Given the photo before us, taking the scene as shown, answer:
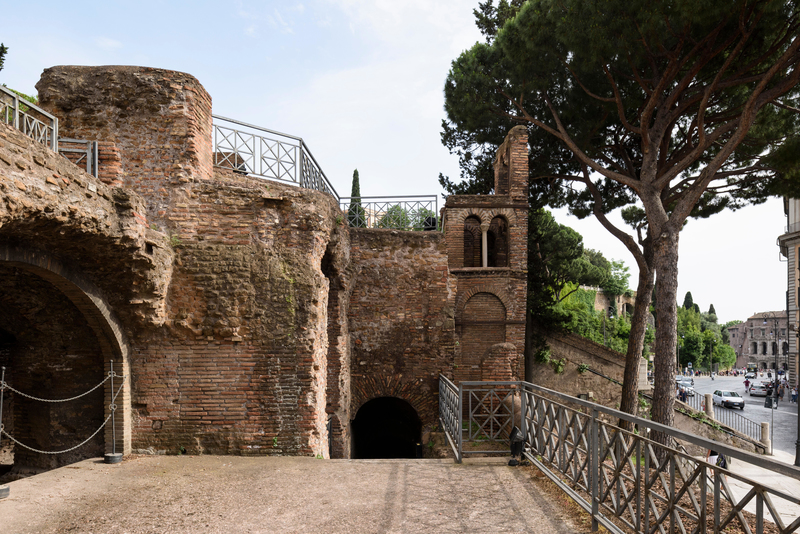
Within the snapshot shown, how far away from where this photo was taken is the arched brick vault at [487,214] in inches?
564

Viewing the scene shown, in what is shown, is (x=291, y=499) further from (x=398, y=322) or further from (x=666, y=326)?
(x=666, y=326)

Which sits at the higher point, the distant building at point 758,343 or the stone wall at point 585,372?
the stone wall at point 585,372

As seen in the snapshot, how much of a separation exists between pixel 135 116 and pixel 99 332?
117 inches

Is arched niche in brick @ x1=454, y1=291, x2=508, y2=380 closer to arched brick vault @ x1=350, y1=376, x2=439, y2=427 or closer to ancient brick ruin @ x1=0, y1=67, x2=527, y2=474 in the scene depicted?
arched brick vault @ x1=350, y1=376, x2=439, y2=427

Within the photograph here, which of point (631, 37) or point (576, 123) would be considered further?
point (576, 123)

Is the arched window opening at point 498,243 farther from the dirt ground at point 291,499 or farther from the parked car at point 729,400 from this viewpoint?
the parked car at point 729,400

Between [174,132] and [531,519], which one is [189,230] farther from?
[531,519]

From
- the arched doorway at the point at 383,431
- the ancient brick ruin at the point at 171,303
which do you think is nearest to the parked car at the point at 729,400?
the arched doorway at the point at 383,431

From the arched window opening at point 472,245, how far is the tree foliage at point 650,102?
2.68m

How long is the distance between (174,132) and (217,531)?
5229 mm

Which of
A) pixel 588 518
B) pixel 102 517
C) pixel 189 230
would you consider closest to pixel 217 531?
pixel 102 517

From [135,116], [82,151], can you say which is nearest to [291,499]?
[82,151]

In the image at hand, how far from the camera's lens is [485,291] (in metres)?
14.5

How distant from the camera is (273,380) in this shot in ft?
22.7
